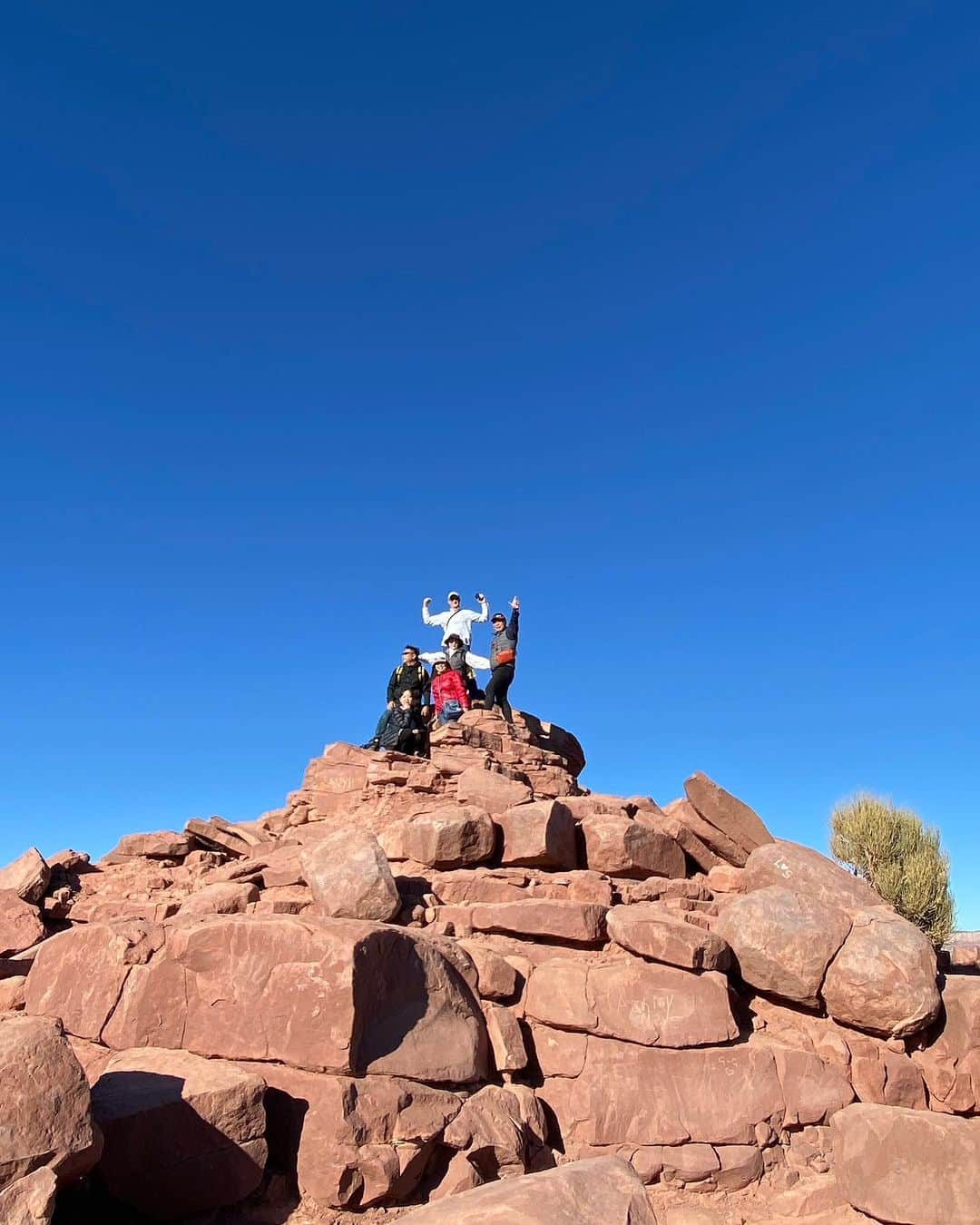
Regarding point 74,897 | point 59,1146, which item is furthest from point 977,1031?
point 74,897

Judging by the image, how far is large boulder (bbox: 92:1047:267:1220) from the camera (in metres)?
5.58

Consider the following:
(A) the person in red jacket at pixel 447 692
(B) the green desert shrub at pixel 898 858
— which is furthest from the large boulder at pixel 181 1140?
(B) the green desert shrub at pixel 898 858

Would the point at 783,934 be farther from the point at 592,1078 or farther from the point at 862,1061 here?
the point at 592,1078

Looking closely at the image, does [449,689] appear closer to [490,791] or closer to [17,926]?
[490,791]

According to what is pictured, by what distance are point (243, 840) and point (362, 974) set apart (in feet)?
20.7

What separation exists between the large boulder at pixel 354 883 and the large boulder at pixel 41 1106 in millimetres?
3521

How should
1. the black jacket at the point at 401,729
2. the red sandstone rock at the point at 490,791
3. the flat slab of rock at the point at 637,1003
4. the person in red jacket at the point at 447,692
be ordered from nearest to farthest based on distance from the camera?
the flat slab of rock at the point at 637,1003
the red sandstone rock at the point at 490,791
the black jacket at the point at 401,729
the person in red jacket at the point at 447,692

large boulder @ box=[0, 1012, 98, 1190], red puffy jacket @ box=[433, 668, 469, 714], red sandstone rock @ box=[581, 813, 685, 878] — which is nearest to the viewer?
large boulder @ box=[0, 1012, 98, 1190]

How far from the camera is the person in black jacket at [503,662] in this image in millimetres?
16250

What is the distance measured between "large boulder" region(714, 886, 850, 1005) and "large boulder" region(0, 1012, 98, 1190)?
19.6 ft

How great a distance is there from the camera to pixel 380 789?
40.4ft

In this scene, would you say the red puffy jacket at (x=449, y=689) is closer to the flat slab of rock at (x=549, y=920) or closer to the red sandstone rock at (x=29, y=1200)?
the flat slab of rock at (x=549, y=920)

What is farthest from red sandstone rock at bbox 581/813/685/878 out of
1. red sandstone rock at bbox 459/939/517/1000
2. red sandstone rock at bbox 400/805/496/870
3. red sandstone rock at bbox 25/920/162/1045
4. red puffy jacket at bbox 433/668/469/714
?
red puffy jacket at bbox 433/668/469/714

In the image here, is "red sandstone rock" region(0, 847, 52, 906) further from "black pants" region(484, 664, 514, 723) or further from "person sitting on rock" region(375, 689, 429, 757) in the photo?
"black pants" region(484, 664, 514, 723)
